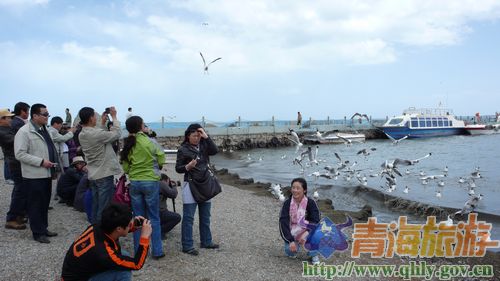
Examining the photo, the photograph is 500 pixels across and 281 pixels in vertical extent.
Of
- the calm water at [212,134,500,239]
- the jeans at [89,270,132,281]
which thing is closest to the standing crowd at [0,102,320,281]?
the jeans at [89,270,132,281]

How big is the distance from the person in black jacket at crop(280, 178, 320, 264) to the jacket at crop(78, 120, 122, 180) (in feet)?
7.81

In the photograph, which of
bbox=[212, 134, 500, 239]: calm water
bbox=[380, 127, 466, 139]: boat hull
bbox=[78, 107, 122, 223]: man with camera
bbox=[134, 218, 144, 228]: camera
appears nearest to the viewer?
bbox=[134, 218, 144, 228]: camera

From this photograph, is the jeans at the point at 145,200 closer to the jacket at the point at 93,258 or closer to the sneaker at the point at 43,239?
the sneaker at the point at 43,239

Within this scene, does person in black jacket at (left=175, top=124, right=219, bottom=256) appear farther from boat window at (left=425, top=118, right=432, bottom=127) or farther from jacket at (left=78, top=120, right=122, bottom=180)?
boat window at (left=425, top=118, right=432, bottom=127)

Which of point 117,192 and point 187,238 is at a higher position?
point 117,192

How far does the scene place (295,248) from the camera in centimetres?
561

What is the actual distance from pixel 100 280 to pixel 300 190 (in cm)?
286

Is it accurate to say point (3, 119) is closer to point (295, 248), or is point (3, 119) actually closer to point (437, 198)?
point (295, 248)

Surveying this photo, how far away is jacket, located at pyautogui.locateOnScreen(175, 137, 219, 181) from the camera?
5645 mm

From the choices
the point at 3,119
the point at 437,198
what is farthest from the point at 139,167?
the point at 437,198

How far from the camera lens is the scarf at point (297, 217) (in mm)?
5656

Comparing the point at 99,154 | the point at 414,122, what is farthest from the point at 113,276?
the point at 414,122

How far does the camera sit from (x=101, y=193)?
5.47 meters
